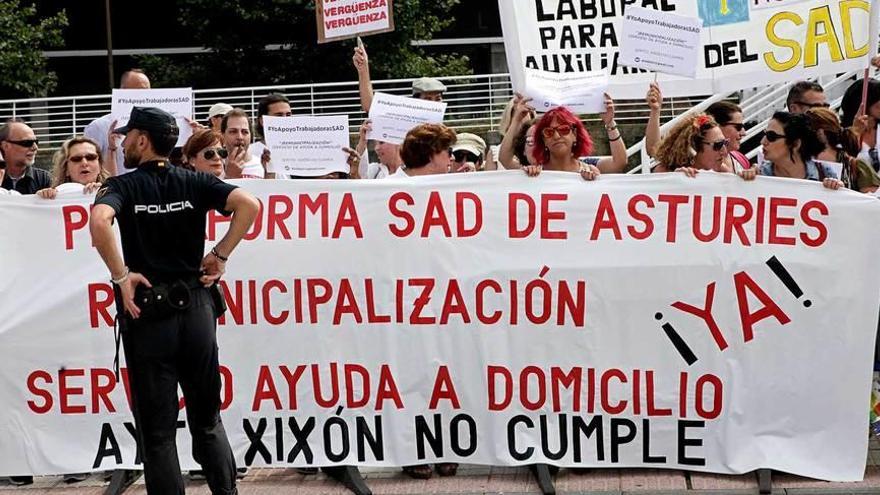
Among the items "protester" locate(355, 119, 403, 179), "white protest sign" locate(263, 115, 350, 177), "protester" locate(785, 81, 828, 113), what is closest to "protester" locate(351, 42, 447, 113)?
"protester" locate(355, 119, 403, 179)

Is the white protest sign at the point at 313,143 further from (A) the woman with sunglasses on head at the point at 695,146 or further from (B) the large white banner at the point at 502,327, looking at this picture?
(A) the woman with sunglasses on head at the point at 695,146

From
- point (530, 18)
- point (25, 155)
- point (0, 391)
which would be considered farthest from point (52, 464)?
point (530, 18)

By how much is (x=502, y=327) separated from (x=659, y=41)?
6.13ft

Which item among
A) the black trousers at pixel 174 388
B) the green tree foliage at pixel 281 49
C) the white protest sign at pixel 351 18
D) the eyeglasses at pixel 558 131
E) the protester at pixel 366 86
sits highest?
the green tree foliage at pixel 281 49

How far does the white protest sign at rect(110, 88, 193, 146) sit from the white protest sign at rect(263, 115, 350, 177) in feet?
2.24

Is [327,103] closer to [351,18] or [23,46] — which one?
[23,46]

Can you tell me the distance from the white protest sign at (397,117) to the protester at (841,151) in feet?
6.93

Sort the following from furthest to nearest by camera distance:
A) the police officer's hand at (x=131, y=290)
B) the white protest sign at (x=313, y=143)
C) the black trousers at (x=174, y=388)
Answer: the white protest sign at (x=313, y=143) < the black trousers at (x=174, y=388) < the police officer's hand at (x=131, y=290)

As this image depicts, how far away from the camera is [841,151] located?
7.93 m

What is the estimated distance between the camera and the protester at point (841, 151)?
782cm

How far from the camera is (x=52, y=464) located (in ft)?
24.4

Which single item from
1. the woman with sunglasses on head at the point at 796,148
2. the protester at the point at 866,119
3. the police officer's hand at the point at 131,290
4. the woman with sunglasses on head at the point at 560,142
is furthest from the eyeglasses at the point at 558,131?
the police officer's hand at the point at 131,290

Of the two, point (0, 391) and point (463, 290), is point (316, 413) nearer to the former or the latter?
point (463, 290)

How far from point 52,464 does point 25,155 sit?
7.19 ft
